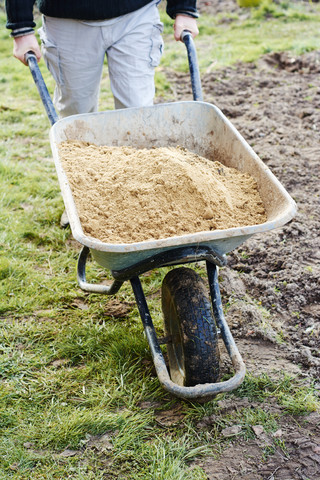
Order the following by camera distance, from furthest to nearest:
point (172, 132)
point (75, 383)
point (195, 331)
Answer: point (172, 132), point (75, 383), point (195, 331)

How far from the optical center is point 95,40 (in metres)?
3.07

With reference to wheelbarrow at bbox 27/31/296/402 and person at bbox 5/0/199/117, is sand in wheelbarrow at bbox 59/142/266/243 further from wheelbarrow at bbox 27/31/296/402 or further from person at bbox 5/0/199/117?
person at bbox 5/0/199/117

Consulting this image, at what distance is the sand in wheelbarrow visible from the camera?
2.07 meters

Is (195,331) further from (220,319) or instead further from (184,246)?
(184,246)

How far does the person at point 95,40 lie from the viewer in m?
2.91

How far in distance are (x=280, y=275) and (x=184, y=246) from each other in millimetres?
1255

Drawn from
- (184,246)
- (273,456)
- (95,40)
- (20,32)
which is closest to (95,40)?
(95,40)

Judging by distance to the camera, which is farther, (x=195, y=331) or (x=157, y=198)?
(x=157, y=198)

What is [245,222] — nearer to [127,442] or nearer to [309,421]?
[309,421]

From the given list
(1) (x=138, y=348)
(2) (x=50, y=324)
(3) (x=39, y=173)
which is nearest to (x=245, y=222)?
(1) (x=138, y=348)

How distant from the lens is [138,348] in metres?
2.55

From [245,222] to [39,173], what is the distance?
8.43ft

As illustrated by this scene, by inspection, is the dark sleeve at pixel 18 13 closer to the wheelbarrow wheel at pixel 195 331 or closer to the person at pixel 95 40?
the person at pixel 95 40

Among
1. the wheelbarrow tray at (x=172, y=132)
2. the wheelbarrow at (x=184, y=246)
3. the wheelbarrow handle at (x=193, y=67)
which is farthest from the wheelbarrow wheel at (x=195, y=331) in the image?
the wheelbarrow handle at (x=193, y=67)
